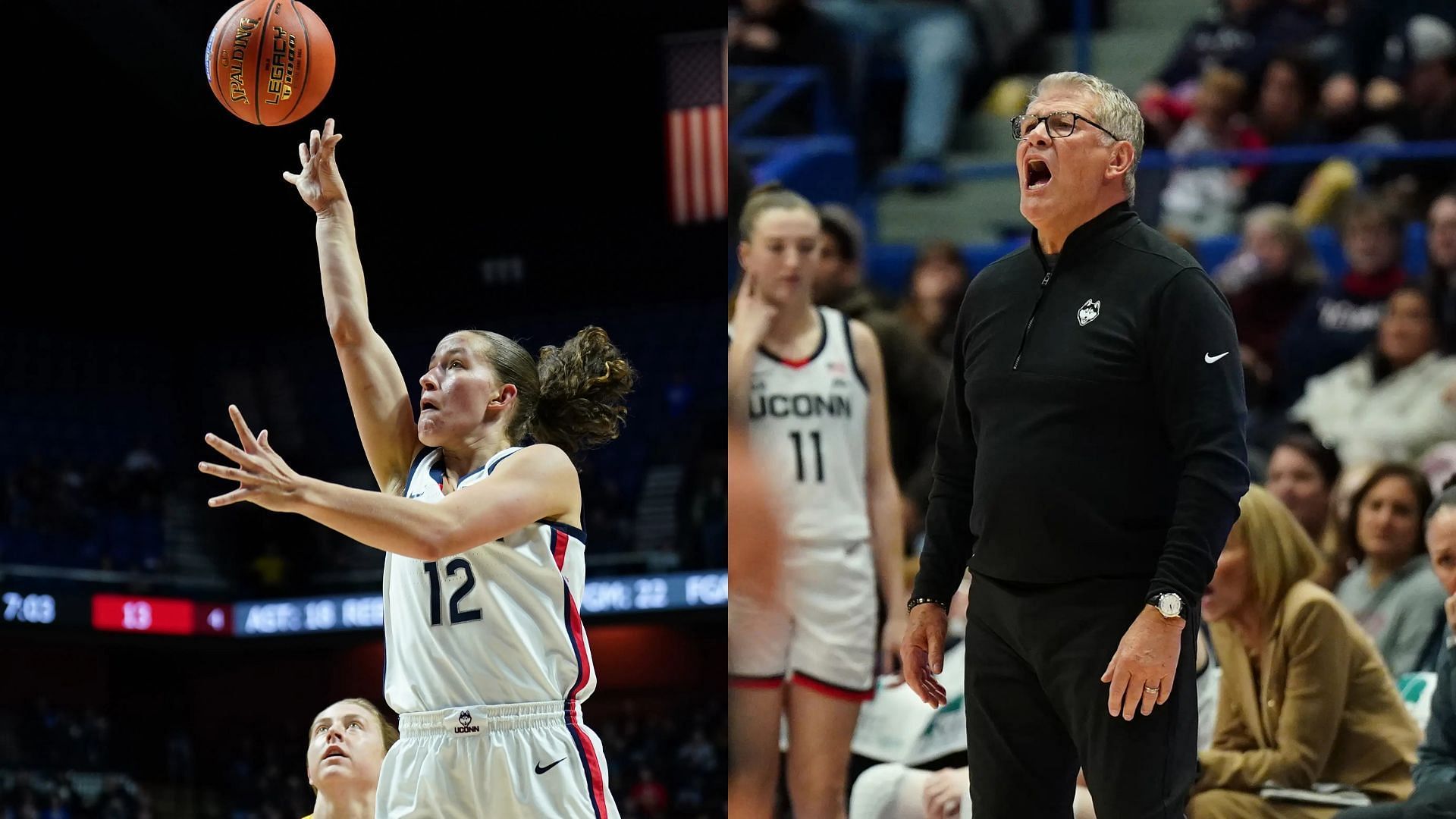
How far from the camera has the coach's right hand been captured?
10.3 ft

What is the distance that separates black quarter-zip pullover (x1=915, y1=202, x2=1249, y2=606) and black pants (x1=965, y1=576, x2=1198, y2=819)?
5 cm

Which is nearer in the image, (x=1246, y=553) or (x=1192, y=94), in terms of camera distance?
(x=1246, y=553)

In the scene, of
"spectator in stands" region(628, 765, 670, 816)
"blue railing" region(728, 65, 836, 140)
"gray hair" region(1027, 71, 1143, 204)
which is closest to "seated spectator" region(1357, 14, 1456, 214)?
"blue railing" region(728, 65, 836, 140)

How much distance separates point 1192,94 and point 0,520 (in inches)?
278

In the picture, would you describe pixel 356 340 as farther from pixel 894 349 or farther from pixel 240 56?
pixel 894 349

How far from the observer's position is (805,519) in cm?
448

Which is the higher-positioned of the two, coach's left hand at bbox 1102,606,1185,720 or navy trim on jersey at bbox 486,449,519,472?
navy trim on jersey at bbox 486,449,519,472

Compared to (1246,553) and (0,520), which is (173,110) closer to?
(1246,553)

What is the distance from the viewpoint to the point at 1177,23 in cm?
1045

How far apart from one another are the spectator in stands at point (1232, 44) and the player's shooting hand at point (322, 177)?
257 inches

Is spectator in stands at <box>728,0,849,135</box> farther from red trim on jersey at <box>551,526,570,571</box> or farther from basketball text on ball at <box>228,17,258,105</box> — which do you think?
red trim on jersey at <box>551,526,570,571</box>

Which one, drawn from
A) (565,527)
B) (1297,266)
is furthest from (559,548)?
(1297,266)

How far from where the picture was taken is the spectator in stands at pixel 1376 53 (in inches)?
339

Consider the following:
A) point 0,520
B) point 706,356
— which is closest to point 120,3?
point 706,356
